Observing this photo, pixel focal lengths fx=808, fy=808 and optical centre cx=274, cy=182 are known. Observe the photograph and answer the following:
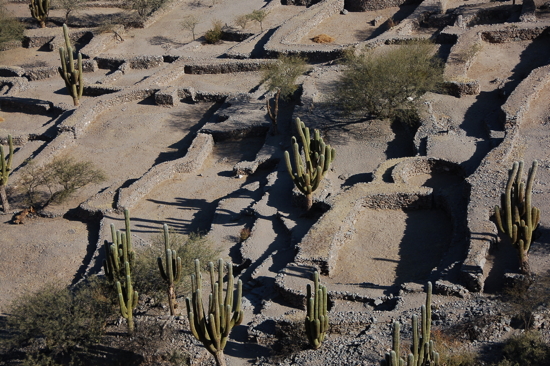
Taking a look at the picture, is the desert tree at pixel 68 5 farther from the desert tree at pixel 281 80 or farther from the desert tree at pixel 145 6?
the desert tree at pixel 281 80

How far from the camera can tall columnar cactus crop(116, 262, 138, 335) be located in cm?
2086

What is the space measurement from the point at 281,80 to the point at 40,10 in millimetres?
21100

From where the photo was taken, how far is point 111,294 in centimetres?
2197

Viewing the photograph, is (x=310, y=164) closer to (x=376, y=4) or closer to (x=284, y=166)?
(x=284, y=166)

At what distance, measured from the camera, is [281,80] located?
107 feet

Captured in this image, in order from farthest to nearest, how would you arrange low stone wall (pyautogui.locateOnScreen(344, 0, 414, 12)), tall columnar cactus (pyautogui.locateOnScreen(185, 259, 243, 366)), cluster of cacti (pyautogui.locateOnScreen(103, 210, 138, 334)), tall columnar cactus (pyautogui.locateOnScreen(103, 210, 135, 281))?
low stone wall (pyautogui.locateOnScreen(344, 0, 414, 12)), tall columnar cactus (pyautogui.locateOnScreen(103, 210, 135, 281)), cluster of cacti (pyautogui.locateOnScreen(103, 210, 138, 334)), tall columnar cactus (pyautogui.locateOnScreen(185, 259, 243, 366))

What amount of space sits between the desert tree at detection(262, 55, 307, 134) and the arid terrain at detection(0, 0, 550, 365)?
614 mm

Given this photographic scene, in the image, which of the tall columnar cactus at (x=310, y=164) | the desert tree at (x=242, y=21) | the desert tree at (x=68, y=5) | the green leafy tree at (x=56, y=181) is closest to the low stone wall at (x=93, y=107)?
the green leafy tree at (x=56, y=181)

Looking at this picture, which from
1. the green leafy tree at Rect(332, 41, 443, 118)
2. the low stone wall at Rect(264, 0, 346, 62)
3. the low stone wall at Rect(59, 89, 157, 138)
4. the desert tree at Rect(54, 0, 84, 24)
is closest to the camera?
the green leafy tree at Rect(332, 41, 443, 118)

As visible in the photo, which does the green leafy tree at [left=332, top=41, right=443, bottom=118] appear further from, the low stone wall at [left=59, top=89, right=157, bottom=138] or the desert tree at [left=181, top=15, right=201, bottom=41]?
the desert tree at [left=181, top=15, right=201, bottom=41]

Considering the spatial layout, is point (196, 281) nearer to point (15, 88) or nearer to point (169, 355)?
point (169, 355)

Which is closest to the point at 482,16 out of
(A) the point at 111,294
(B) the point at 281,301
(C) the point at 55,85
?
(C) the point at 55,85

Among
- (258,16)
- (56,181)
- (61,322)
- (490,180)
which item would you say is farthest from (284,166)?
(258,16)

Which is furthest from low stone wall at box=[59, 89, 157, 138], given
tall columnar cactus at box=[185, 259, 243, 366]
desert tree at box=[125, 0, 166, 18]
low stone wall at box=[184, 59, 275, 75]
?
tall columnar cactus at box=[185, 259, 243, 366]
